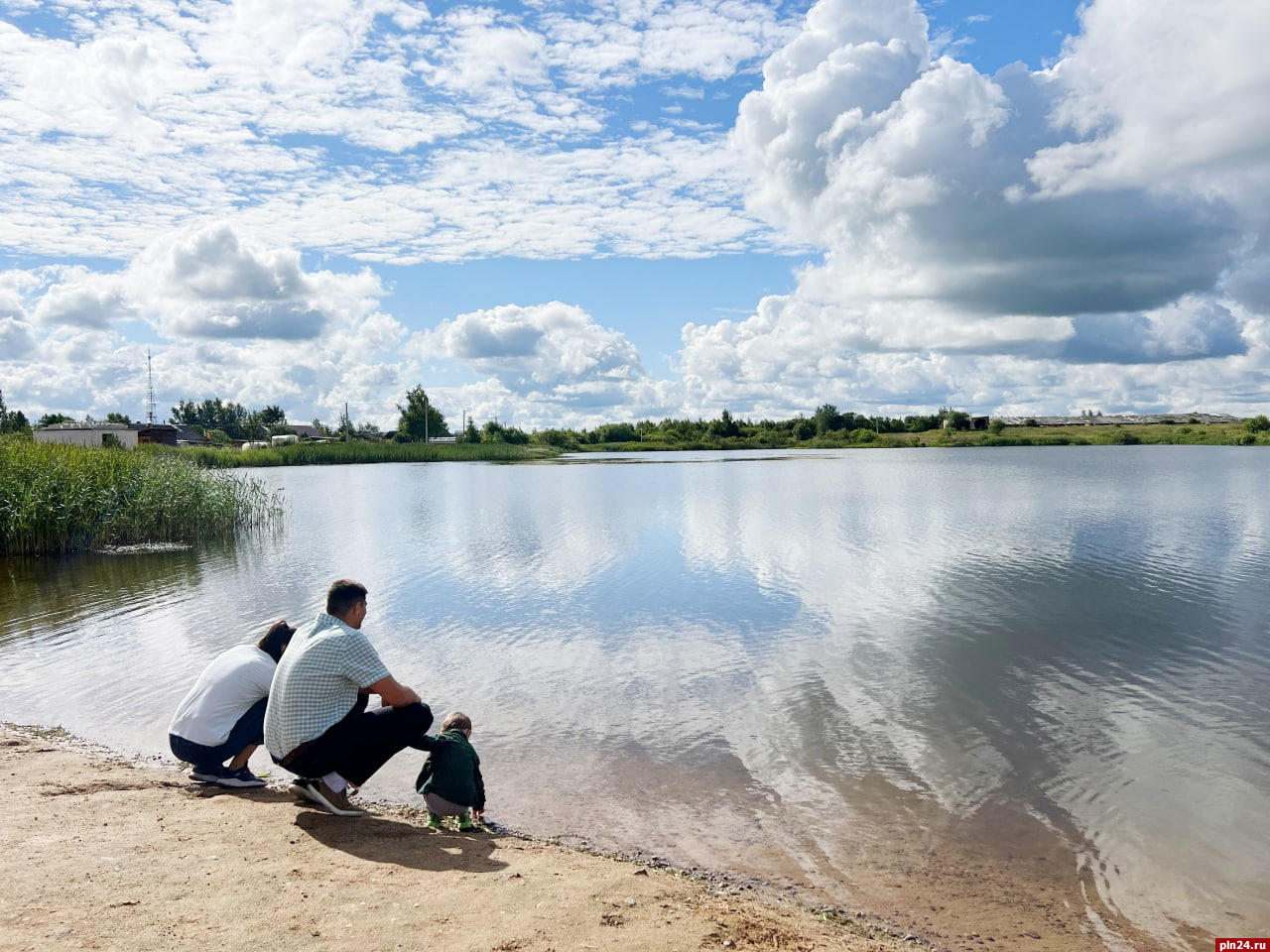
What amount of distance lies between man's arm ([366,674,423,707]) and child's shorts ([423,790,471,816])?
0.85 meters

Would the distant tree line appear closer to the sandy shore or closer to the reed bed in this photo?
the reed bed

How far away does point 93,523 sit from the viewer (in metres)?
26.6

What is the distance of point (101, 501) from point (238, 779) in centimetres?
2341

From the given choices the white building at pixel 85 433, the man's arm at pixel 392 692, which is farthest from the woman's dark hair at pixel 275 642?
the white building at pixel 85 433

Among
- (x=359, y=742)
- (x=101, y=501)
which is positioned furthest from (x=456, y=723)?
(x=101, y=501)

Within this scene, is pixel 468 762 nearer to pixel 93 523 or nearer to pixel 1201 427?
pixel 93 523

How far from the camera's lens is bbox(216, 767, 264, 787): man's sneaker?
24.8ft

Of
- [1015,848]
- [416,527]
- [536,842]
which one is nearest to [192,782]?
[536,842]

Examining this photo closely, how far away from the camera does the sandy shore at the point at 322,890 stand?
187 inches

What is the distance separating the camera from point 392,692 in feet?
21.7

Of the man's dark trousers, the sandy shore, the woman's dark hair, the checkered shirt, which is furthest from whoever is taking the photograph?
the woman's dark hair

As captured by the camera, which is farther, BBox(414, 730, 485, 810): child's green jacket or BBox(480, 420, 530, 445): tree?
BBox(480, 420, 530, 445): tree

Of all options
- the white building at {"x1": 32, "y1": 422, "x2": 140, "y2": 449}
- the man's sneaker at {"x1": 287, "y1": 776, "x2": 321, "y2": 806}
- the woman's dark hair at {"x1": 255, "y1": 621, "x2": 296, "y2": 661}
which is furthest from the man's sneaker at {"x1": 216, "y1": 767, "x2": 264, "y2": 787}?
the white building at {"x1": 32, "y1": 422, "x2": 140, "y2": 449}

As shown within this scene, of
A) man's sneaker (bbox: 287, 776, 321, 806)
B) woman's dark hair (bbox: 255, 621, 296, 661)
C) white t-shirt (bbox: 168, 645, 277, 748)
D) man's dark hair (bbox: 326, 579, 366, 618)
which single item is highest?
man's dark hair (bbox: 326, 579, 366, 618)
